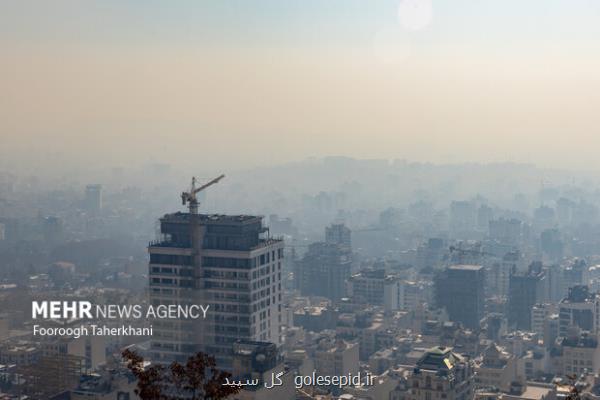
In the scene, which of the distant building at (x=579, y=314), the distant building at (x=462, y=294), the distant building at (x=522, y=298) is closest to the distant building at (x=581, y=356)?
the distant building at (x=579, y=314)

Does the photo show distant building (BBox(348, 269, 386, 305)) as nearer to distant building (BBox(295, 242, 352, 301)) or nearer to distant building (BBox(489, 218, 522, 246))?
distant building (BBox(295, 242, 352, 301))

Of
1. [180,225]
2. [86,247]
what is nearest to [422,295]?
[86,247]

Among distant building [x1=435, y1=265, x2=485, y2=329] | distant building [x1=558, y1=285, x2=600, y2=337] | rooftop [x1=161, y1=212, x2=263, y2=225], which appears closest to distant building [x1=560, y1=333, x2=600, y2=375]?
distant building [x1=558, y1=285, x2=600, y2=337]

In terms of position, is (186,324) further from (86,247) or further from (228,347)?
(86,247)

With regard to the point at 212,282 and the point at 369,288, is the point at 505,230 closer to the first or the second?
the point at 369,288

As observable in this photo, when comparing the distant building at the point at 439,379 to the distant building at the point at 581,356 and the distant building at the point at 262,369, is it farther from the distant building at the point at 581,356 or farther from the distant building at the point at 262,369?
the distant building at the point at 581,356

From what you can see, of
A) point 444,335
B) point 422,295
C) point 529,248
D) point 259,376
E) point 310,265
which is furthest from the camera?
point 529,248
